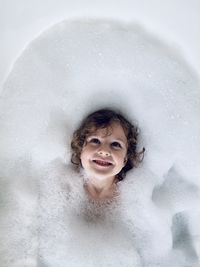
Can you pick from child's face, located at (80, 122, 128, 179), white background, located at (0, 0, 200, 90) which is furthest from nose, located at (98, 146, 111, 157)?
white background, located at (0, 0, 200, 90)

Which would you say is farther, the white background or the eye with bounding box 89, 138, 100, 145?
the eye with bounding box 89, 138, 100, 145

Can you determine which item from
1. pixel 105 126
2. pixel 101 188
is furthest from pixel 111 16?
pixel 101 188

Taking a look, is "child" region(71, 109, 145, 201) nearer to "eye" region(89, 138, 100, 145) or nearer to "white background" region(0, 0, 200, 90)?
"eye" region(89, 138, 100, 145)

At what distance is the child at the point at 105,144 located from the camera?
1.15 metres

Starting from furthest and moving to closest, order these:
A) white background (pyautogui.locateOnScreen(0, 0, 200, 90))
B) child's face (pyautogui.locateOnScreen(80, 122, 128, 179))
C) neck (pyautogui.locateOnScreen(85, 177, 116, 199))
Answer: neck (pyautogui.locateOnScreen(85, 177, 116, 199)), child's face (pyautogui.locateOnScreen(80, 122, 128, 179)), white background (pyautogui.locateOnScreen(0, 0, 200, 90))

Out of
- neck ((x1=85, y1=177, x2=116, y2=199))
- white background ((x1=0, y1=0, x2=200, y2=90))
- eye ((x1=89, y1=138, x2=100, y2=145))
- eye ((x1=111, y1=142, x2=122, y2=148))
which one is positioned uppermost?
white background ((x1=0, y1=0, x2=200, y2=90))

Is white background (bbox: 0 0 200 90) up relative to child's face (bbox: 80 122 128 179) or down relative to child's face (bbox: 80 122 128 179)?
up

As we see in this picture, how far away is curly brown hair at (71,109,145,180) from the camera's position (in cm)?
118

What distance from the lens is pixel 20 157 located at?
47.3 inches

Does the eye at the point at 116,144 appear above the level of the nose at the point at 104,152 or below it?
above

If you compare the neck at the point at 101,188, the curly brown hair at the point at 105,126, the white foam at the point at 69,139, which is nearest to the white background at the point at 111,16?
the white foam at the point at 69,139

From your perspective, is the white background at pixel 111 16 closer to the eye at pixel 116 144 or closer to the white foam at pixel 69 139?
the white foam at pixel 69 139

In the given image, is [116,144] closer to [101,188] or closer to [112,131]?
[112,131]

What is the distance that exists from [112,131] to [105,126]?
23mm
